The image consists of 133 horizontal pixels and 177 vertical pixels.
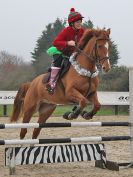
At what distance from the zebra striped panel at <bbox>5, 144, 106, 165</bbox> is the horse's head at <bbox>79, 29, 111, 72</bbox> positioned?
1246mm

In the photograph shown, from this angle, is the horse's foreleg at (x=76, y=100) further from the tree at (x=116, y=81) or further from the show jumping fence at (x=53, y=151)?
the tree at (x=116, y=81)

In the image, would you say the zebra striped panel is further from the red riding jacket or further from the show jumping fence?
the red riding jacket

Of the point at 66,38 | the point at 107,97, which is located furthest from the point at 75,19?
the point at 107,97

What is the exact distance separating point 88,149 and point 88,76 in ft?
3.89

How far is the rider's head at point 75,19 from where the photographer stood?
714 centimetres

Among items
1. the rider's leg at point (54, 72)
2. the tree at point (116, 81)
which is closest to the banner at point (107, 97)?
the tree at point (116, 81)

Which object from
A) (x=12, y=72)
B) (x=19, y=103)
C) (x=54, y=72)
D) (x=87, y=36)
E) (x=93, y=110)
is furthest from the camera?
(x=12, y=72)

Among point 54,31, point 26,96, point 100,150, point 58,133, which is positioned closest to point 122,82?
point 58,133

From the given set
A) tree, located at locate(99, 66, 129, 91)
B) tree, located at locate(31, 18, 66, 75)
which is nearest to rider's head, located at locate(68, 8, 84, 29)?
tree, located at locate(99, 66, 129, 91)

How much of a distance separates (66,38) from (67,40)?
4 centimetres

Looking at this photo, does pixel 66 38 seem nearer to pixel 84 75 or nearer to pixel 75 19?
pixel 75 19

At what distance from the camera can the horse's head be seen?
6.36m

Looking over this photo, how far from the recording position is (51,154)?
616 centimetres

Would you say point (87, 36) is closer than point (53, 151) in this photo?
No
